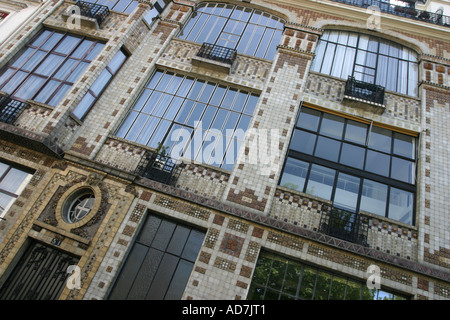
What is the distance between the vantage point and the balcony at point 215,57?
13.8 m

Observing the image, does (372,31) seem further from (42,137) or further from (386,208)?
(42,137)

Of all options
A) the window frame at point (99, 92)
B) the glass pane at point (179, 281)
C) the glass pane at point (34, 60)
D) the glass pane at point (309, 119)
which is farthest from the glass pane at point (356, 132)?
the glass pane at point (34, 60)

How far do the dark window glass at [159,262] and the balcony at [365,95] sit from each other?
852 centimetres

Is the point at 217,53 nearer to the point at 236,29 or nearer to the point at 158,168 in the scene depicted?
the point at 236,29

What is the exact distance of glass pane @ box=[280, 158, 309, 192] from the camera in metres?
11.6

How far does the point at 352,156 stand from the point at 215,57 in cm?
742

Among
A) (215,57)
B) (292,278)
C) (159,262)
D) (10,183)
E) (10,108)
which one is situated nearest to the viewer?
(292,278)

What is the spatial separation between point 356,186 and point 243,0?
11548mm

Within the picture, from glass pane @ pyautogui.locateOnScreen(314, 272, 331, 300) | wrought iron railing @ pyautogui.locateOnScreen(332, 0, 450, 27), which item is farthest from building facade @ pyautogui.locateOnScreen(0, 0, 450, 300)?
wrought iron railing @ pyautogui.locateOnScreen(332, 0, 450, 27)

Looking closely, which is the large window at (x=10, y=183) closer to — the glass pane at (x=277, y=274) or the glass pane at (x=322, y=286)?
the glass pane at (x=277, y=274)

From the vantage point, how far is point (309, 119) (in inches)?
Answer: 516

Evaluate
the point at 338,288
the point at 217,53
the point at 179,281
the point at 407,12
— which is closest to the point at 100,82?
the point at 217,53

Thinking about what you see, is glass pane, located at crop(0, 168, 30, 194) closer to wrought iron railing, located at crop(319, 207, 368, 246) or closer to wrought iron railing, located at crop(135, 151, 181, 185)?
wrought iron railing, located at crop(135, 151, 181, 185)
